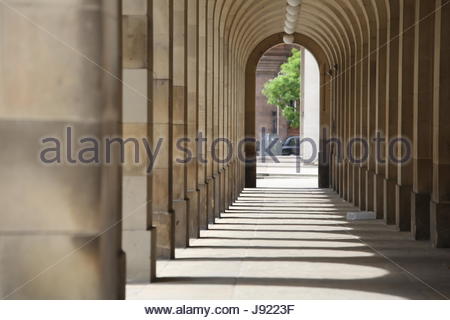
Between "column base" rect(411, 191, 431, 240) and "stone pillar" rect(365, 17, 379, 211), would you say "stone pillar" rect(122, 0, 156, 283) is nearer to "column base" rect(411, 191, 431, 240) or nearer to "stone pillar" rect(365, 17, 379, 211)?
"column base" rect(411, 191, 431, 240)

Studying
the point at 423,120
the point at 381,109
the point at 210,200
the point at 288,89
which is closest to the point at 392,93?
the point at 381,109

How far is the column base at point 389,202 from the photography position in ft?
62.2

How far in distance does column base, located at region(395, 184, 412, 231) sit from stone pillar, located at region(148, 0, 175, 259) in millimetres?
6158

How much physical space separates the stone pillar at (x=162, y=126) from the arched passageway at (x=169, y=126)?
0.07ft

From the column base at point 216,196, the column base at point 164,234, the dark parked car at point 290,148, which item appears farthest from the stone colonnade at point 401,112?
the dark parked car at point 290,148

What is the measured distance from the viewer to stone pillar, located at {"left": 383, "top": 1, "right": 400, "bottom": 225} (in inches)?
754

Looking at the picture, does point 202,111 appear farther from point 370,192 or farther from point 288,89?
point 288,89

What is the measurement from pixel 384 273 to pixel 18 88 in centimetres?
563

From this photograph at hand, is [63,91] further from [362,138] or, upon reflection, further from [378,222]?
[362,138]

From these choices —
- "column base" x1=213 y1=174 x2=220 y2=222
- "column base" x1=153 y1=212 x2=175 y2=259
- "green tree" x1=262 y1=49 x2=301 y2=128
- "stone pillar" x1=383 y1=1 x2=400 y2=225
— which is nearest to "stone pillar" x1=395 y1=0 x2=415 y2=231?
"stone pillar" x1=383 y1=1 x2=400 y2=225

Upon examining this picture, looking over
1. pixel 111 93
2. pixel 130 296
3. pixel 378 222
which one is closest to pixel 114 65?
pixel 111 93

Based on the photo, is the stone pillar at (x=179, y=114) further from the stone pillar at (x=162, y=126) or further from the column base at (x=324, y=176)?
the column base at (x=324, y=176)

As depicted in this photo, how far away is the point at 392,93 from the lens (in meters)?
19.5

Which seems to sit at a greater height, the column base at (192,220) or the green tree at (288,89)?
the green tree at (288,89)
